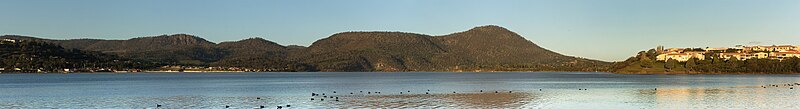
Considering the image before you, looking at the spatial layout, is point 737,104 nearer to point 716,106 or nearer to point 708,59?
point 716,106

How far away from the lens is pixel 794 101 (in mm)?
48656

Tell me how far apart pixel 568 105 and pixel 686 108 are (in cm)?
612

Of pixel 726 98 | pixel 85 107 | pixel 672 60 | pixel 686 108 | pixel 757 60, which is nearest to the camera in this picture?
pixel 686 108

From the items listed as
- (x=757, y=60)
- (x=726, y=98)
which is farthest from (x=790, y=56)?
(x=726, y=98)

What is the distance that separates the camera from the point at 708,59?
632 feet

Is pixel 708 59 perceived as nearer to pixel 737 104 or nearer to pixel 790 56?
pixel 790 56

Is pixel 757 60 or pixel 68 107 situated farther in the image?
pixel 757 60

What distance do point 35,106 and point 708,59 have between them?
561 ft

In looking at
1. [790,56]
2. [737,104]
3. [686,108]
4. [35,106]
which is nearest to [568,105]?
[686,108]

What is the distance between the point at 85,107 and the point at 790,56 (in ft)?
603

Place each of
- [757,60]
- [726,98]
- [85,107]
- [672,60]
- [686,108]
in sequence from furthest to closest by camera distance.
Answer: [672,60]
[757,60]
[726,98]
[85,107]
[686,108]

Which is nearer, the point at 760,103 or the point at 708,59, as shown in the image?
the point at 760,103

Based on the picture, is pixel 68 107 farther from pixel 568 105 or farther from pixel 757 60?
pixel 757 60

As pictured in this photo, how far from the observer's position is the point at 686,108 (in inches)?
1711
